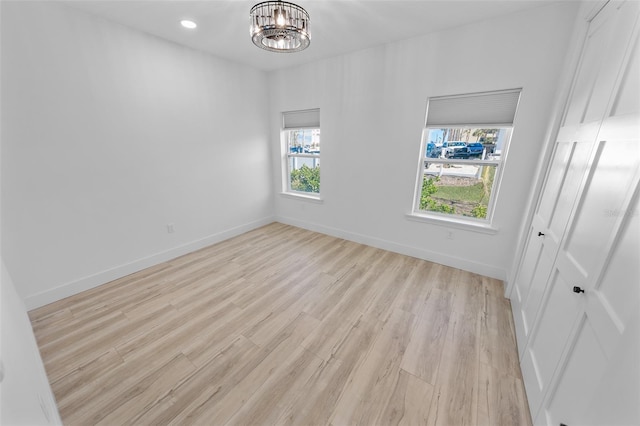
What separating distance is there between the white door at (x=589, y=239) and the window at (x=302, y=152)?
2.96 meters

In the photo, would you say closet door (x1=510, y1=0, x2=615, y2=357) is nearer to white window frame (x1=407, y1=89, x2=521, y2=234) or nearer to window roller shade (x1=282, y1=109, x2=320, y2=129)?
white window frame (x1=407, y1=89, x2=521, y2=234)

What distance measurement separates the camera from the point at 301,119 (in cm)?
388

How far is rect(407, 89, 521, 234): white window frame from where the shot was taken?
2.48 m

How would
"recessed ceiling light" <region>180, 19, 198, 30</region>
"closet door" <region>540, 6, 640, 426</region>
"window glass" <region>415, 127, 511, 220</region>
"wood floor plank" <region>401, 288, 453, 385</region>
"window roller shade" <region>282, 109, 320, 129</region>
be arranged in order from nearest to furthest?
"closet door" <region>540, 6, 640, 426</region>
"wood floor plank" <region>401, 288, 453, 385</region>
"recessed ceiling light" <region>180, 19, 198, 30</region>
"window glass" <region>415, 127, 511, 220</region>
"window roller shade" <region>282, 109, 320, 129</region>

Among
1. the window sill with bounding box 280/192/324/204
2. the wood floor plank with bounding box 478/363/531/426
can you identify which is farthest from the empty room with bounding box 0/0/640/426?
the window sill with bounding box 280/192/324/204

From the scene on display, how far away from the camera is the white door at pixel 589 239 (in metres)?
0.89

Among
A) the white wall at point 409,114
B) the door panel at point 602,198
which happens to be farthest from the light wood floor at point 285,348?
the door panel at point 602,198

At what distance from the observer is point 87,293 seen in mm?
2404

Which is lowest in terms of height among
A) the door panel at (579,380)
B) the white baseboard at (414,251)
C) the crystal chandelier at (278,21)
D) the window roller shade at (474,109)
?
the white baseboard at (414,251)

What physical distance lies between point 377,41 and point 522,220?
258 centimetres

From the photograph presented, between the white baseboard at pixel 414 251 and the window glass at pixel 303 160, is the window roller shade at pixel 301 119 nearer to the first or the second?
the window glass at pixel 303 160

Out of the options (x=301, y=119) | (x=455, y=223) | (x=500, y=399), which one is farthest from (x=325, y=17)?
(x=500, y=399)

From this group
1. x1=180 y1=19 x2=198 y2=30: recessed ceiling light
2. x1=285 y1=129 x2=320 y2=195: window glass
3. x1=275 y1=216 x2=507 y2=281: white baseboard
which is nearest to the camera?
x1=180 y1=19 x2=198 y2=30: recessed ceiling light

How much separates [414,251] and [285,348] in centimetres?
219
